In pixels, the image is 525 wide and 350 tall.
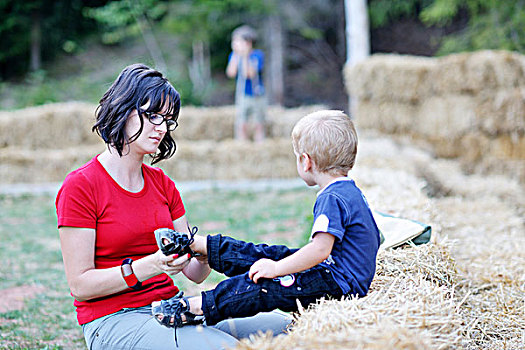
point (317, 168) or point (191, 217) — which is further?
point (191, 217)

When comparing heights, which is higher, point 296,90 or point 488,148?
point 296,90

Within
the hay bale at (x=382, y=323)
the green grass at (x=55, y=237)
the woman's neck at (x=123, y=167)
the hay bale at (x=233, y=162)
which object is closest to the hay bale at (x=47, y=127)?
the green grass at (x=55, y=237)

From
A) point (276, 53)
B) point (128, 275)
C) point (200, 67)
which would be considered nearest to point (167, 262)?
point (128, 275)

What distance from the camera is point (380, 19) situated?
1515 centimetres

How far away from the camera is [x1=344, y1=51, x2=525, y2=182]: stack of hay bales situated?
7910 mm

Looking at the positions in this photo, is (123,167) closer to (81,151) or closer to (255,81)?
(255,81)

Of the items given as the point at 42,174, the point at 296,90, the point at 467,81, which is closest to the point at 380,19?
the point at 296,90

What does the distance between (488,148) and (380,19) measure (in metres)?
8.02

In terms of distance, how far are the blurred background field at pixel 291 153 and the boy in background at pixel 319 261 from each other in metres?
0.13

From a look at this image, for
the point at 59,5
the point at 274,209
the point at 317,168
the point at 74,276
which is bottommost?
the point at 274,209

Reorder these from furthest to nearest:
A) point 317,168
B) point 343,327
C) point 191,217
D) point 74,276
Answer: point 191,217, point 317,168, point 74,276, point 343,327

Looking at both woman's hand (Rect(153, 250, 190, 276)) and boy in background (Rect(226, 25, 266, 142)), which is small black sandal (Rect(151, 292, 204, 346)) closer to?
woman's hand (Rect(153, 250, 190, 276))

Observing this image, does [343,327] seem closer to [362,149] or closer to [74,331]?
[74,331]

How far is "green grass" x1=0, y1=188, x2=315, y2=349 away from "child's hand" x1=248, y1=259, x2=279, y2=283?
4.80 feet
